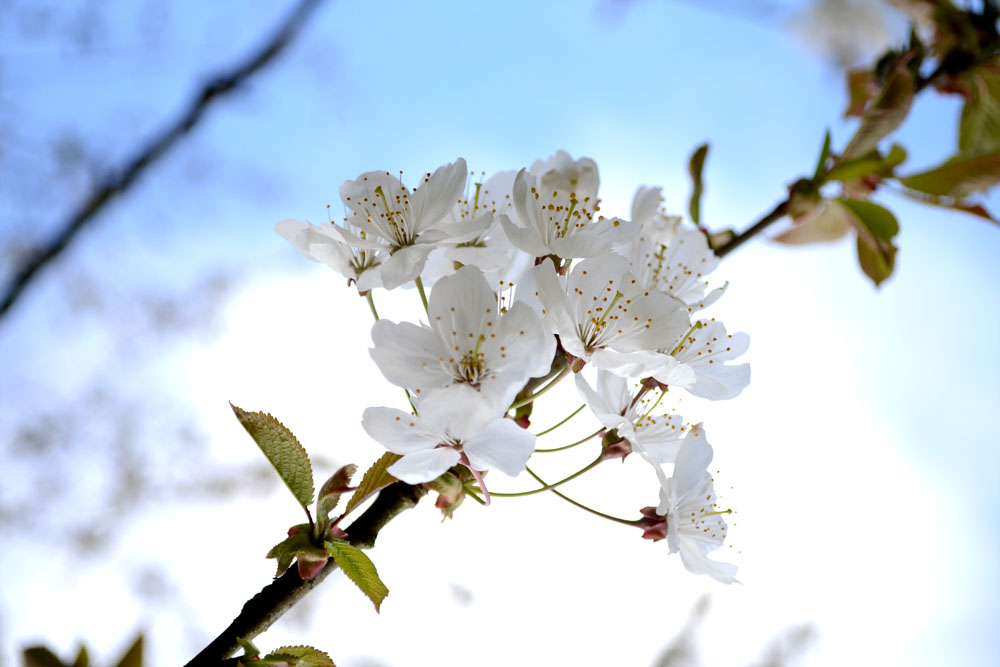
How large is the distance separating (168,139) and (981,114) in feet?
4.00

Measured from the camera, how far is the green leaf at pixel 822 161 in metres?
0.63

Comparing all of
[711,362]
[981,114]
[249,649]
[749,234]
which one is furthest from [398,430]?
[981,114]

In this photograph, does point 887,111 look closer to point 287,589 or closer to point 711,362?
point 711,362

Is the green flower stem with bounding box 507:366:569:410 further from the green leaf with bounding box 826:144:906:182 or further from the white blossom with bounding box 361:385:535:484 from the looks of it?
the green leaf with bounding box 826:144:906:182

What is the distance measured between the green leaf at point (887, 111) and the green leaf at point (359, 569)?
20.7 inches

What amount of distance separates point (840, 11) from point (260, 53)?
142 centimetres

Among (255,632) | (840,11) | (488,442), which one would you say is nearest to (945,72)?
(488,442)

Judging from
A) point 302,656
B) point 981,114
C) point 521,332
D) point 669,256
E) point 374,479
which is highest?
point 981,114

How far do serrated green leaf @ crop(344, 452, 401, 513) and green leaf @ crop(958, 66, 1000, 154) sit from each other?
0.67 m

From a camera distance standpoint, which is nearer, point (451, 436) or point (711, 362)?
point (451, 436)

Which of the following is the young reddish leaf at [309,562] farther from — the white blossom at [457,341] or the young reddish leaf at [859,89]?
the young reddish leaf at [859,89]

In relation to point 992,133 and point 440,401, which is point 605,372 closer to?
point 440,401

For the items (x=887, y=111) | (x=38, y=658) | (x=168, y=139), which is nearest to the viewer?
(x=38, y=658)

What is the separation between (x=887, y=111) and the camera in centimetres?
60
